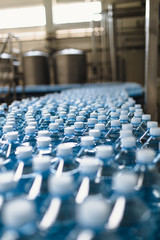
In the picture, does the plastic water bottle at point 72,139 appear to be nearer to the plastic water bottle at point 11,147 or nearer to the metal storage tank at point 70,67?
the plastic water bottle at point 11,147

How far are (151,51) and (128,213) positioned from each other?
2.50m

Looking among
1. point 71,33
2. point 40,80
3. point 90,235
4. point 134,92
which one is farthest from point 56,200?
point 71,33

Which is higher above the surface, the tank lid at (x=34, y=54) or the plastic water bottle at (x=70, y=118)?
the tank lid at (x=34, y=54)

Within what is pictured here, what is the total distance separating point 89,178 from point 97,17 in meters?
6.97

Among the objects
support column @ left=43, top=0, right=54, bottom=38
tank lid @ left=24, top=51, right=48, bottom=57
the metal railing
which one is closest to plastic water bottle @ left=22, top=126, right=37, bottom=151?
the metal railing

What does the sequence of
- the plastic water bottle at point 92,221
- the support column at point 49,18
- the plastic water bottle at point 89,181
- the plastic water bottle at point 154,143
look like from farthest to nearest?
1. the support column at point 49,18
2. the plastic water bottle at point 154,143
3. the plastic water bottle at point 89,181
4. the plastic water bottle at point 92,221

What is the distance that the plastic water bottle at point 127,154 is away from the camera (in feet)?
2.73

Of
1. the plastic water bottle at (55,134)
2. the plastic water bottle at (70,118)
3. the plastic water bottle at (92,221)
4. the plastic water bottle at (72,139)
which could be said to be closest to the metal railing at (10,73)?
the plastic water bottle at (70,118)

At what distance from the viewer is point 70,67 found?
24.9ft

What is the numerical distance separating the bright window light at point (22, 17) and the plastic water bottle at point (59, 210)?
30.3 ft

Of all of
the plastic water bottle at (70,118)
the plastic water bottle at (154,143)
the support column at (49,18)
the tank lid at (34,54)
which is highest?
the support column at (49,18)

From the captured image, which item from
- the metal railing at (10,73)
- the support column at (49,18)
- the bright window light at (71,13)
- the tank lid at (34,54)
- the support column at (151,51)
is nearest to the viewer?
the support column at (151,51)

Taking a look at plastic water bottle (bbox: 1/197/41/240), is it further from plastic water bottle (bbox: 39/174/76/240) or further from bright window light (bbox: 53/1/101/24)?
bright window light (bbox: 53/1/101/24)

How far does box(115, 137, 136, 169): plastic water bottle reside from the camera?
83cm
